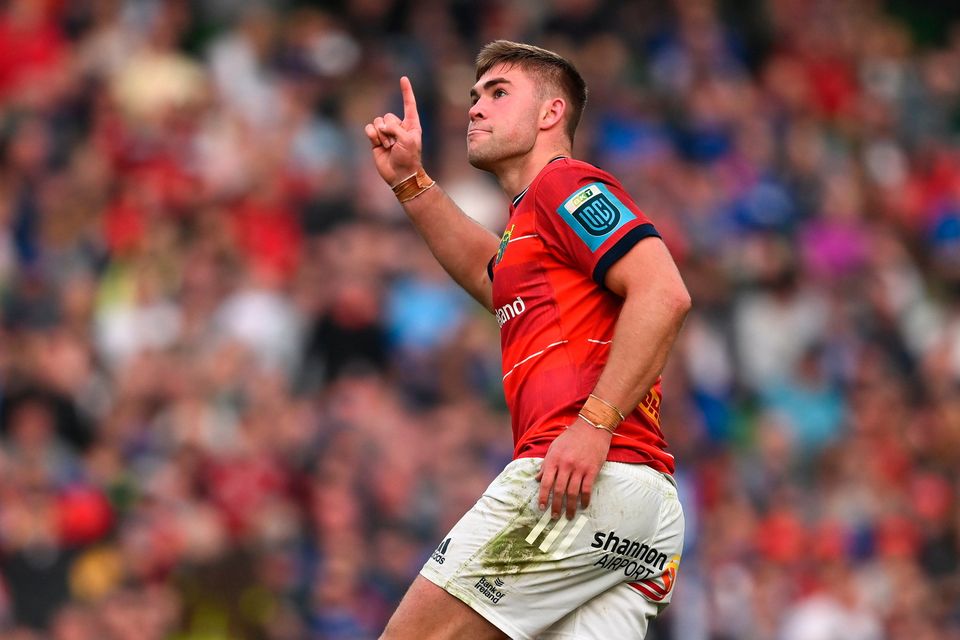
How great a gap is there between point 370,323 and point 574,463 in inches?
303

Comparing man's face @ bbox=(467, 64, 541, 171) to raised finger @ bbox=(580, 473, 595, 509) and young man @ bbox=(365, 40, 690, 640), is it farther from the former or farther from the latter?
raised finger @ bbox=(580, 473, 595, 509)

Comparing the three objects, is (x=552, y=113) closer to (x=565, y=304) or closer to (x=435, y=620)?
(x=565, y=304)

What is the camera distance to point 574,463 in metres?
5.27

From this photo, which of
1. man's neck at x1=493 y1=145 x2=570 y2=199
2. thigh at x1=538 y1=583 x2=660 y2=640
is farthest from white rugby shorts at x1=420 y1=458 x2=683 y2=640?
man's neck at x1=493 y1=145 x2=570 y2=199

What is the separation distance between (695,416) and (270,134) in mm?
4339

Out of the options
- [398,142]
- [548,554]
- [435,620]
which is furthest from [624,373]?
[398,142]

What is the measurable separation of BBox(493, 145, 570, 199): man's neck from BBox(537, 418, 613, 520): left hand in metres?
1.06

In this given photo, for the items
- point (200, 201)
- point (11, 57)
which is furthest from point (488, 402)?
point (11, 57)

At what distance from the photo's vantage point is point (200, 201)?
43.7 ft

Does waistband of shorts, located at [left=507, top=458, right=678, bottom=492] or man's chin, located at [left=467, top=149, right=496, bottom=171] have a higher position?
man's chin, located at [left=467, top=149, right=496, bottom=171]

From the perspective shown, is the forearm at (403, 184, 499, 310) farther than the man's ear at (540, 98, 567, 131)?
Yes

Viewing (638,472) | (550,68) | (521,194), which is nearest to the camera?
(638,472)

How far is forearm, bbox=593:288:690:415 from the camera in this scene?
17.4 feet

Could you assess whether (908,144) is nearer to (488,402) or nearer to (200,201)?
(488,402)
